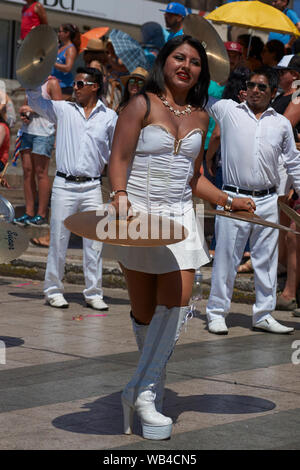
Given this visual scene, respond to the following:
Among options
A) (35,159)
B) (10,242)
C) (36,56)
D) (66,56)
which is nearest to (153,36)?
(66,56)

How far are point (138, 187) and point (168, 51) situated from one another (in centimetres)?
73

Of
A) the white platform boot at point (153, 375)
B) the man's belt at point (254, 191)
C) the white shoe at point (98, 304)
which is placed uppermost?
the man's belt at point (254, 191)

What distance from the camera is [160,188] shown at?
499 cm

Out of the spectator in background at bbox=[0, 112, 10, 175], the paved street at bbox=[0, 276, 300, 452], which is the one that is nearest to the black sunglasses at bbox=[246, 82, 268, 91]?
the paved street at bbox=[0, 276, 300, 452]

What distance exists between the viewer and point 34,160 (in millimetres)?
11875

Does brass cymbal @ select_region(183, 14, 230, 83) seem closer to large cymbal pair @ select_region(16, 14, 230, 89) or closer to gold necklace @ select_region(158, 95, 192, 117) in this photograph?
large cymbal pair @ select_region(16, 14, 230, 89)

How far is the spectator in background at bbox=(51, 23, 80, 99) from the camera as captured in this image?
12.5 metres

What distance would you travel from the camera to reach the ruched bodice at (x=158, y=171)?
4953 mm

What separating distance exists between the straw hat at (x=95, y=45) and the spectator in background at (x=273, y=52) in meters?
3.44

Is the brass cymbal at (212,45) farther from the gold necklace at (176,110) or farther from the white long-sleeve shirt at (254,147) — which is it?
the gold necklace at (176,110)

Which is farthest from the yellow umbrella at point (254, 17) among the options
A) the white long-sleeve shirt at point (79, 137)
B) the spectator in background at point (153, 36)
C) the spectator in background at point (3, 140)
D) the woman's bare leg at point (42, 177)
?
the spectator in background at point (3, 140)

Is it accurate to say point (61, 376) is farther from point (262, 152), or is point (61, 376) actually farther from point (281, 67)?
point (281, 67)

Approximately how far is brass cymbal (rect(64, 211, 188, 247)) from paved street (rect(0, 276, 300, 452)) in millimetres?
984

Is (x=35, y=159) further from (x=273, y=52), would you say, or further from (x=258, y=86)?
(x=258, y=86)
